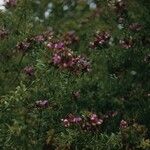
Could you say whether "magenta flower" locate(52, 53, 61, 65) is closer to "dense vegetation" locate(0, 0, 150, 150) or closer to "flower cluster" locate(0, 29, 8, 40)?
"dense vegetation" locate(0, 0, 150, 150)

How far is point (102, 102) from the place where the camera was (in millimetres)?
10727

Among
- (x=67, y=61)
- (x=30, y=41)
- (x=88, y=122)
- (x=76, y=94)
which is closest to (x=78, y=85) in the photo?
(x=76, y=94)

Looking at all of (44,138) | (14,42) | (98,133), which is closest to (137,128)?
(98,133)

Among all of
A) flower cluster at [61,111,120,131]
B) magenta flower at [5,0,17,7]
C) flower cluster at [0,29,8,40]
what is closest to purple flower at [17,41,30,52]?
flower cluster at [0,29,8,40]

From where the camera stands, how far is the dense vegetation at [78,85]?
912 centimetres

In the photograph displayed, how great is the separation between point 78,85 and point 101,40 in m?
1.06

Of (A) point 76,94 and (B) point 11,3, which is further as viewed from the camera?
(B) point 11,3

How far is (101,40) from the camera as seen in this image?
10859mm

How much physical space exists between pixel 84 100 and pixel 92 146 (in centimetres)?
167

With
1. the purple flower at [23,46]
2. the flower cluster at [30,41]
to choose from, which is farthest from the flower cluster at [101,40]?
the purple flower at [23,46]

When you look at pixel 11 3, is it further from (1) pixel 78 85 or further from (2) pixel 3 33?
(1) pixel 78 85

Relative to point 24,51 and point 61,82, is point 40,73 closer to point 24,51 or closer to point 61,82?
point 61,82

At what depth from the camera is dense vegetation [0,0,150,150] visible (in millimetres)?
9117

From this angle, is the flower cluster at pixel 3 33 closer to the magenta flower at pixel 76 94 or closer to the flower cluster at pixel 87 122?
the magenta flower at pixel 76 94
